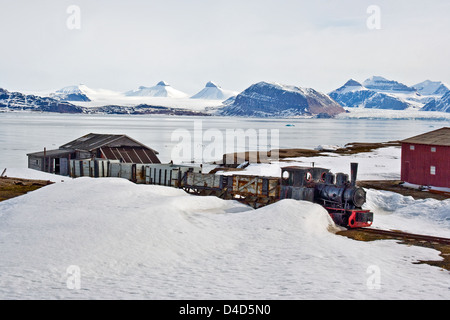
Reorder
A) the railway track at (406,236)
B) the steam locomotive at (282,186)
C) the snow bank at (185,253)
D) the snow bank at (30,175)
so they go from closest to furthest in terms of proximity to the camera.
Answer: the snow bank at (185,253)
the railway track at (406,236)
the steam locomotive at (282,186)
the snow bank at (30,175)

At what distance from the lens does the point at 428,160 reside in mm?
43125

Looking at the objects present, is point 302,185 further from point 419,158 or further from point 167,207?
point 419,158

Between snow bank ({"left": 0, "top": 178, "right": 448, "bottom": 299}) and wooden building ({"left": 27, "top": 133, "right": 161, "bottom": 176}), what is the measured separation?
2302cm

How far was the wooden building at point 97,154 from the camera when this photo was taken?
167 ft

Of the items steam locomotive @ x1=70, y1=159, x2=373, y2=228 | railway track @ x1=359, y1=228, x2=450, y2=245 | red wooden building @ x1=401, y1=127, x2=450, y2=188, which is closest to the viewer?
railway track @ x1=359, y1=228, x2=450, y2=245

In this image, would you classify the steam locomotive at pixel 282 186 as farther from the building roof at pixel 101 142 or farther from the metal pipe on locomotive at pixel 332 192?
the building roof at pixel 101 142

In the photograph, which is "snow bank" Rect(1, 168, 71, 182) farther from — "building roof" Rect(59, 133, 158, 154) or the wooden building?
"building roof" Rect(59, 133, 158, 154)

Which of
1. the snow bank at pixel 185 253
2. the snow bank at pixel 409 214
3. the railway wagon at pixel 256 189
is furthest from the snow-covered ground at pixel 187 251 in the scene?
the railway wagon at pixel 256 189

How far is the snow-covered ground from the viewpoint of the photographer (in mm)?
16016

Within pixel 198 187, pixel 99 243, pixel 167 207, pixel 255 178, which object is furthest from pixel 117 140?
pixel 99 243

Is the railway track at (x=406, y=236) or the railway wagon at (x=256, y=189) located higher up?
the railway wagon at (x=256, y=189)

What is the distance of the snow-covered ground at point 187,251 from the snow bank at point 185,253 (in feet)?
0.13

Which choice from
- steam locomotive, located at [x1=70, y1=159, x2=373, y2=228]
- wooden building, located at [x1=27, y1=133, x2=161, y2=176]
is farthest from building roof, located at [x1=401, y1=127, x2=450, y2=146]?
wooden building, located at [x1=27, y1=133, x2=161, y2=176]

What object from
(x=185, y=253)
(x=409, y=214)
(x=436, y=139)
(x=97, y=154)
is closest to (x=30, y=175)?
(x=97, y=154)
